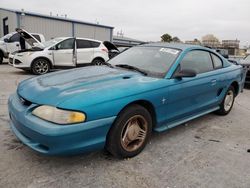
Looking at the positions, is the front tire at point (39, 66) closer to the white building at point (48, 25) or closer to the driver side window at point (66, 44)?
the driver side window at point (66, 44)

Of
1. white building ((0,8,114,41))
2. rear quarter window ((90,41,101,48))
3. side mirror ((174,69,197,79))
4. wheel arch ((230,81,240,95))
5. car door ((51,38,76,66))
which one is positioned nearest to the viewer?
side mirror ((174,69,197,79))

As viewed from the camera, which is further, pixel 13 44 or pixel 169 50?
pixel 13 44

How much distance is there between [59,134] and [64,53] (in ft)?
25.9

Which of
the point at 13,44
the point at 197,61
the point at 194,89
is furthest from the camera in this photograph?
the point at 13,44

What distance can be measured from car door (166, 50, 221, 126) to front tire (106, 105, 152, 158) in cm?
46

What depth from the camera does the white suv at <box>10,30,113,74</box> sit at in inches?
359

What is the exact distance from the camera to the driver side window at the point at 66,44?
9.63 m

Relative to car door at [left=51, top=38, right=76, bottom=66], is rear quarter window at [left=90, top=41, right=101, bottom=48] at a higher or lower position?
higher

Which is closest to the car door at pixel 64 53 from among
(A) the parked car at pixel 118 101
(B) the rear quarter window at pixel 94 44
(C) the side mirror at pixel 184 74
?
(B) the rear quarter window at pixel 94 44

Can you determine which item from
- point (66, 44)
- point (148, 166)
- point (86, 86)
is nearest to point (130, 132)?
point (148, 166)

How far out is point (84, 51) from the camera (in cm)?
1027

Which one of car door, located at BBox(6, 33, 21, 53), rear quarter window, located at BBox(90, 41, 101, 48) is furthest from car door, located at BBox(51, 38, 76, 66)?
car door, located at BBox(6, 33, 21, 53)

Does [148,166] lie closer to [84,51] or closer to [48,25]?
[84,51]

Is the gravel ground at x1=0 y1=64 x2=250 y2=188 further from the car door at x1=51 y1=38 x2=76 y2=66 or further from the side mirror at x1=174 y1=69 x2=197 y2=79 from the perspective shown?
the car door at x1=51 y1=38 x2=76 y2=66
